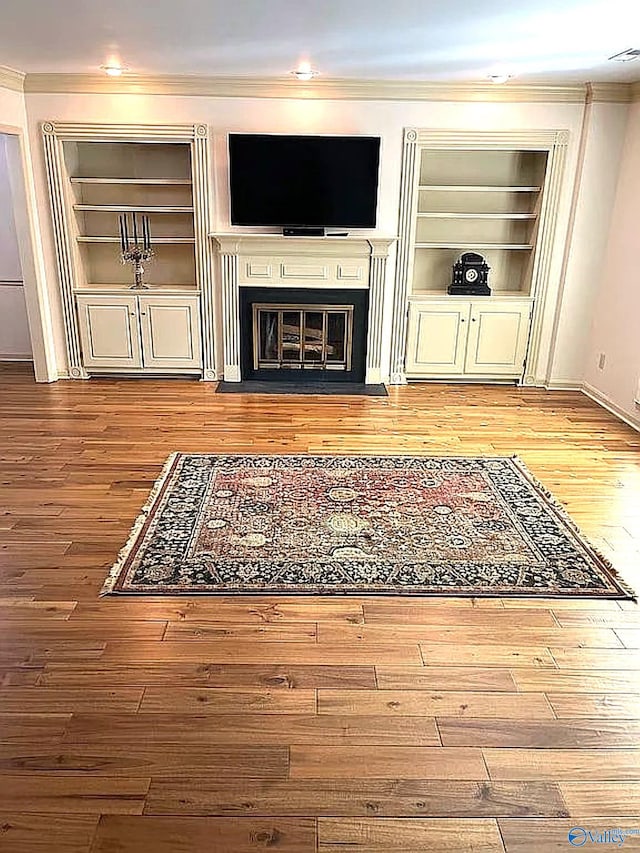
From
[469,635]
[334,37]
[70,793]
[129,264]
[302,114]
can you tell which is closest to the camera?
[70,793]

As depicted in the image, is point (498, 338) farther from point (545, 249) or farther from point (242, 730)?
point (242, 730)

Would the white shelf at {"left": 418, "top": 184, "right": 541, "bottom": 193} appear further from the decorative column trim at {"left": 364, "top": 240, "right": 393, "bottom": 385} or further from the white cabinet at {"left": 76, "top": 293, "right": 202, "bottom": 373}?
the white cabinet at {"left": 76, "top": 293, "right": 202, "bottom": 373}

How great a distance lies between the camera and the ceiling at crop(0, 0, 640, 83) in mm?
3193

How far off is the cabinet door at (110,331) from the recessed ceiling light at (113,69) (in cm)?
176

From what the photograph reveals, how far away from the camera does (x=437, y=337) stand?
5.86 m

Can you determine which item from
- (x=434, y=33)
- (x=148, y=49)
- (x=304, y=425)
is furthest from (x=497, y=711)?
(x=148, y=49)

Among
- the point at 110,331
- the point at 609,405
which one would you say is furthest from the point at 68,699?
the point at 609,405

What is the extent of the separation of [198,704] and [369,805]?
0.67m

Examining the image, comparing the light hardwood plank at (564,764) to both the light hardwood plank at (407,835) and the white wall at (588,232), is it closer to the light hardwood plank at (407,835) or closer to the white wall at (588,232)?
the light hardwood plank at (407,835)

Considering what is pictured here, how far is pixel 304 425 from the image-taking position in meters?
4.89

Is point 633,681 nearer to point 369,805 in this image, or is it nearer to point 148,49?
point 369,805

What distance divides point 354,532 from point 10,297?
505 cm

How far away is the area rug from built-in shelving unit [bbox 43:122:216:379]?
2.05 m

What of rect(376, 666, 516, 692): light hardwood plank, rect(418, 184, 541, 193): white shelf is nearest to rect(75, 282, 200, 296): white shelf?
rect(418, 184, 541, 193): white shelf
